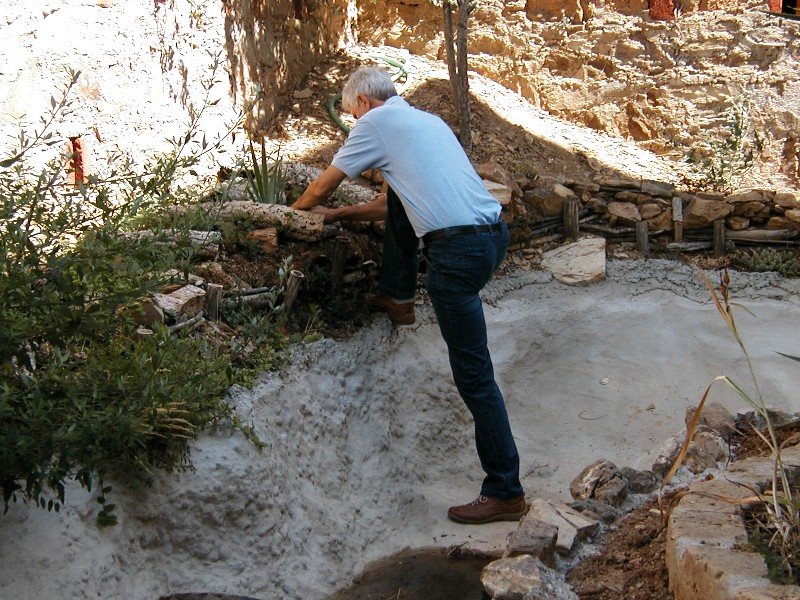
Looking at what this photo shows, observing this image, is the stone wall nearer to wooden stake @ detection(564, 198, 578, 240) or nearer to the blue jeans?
the blue jeans

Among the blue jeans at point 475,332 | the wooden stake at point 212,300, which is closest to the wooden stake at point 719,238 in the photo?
the blue jeans at point 475,332

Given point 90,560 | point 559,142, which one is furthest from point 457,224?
point 559,142

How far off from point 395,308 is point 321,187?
0.96 meters

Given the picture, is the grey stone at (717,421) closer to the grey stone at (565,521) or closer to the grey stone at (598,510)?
the grey stone at (598,510)

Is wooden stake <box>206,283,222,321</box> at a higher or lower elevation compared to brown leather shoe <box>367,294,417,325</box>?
higher

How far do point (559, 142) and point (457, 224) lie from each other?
14.4 ft

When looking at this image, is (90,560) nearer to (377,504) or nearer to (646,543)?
(377,504)

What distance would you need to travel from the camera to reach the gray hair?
416cm

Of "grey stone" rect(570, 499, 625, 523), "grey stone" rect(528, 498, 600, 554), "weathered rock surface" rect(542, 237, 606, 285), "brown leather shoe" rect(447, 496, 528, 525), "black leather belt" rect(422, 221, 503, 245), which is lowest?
"brown leather shoe" rect(447, 496, 528, 525)

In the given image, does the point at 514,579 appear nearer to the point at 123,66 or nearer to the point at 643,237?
the point at 643,237

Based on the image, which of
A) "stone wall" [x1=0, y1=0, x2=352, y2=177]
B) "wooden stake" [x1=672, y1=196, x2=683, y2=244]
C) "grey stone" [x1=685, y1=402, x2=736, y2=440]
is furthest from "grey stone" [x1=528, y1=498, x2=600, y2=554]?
"wooden stake" [x1=672, y1=196, x2=683, y2=244]

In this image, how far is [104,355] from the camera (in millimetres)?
3396

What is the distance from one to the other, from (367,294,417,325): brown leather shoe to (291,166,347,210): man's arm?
0.76 metres

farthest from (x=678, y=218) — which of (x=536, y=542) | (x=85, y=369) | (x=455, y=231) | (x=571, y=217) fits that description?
(x=85, y=369)
